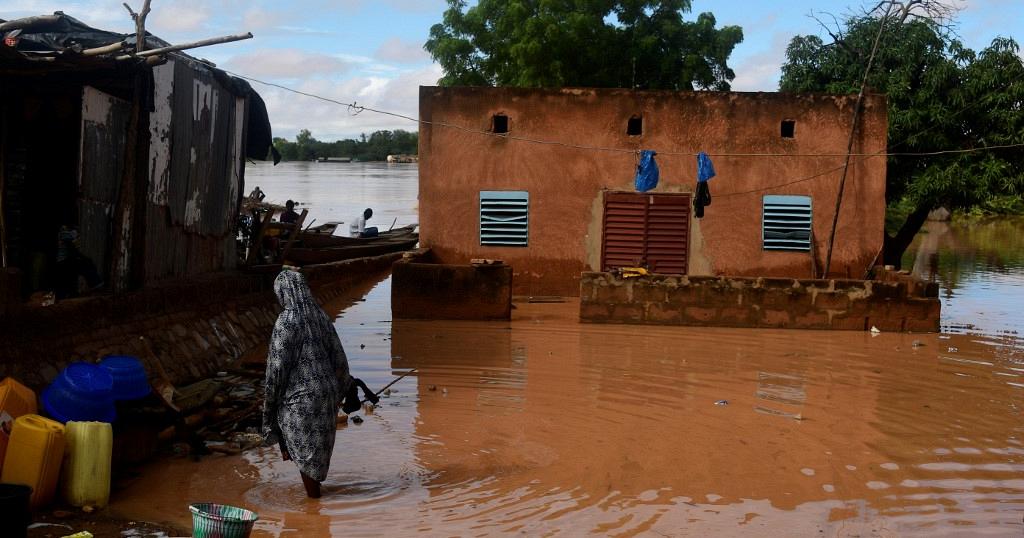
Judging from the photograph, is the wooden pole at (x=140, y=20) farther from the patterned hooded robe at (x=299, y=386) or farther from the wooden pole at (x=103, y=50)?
the patterned hooded robe at (x=299, y=386)

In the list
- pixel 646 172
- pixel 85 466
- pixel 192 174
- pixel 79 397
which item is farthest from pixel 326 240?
pixel 85 466

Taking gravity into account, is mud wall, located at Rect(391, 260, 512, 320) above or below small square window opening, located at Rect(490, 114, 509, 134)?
below

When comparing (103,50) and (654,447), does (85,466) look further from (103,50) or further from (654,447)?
(654,447)

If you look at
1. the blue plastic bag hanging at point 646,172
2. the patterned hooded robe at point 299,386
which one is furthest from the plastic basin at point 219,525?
the blue plastic bag hanging at point 646,172

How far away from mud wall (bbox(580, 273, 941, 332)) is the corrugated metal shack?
6.43 m

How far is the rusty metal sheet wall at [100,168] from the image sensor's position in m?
11.0

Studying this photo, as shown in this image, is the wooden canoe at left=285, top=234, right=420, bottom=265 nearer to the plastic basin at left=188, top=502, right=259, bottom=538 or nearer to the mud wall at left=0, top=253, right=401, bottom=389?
the mud wall at left=0, top=253, right=401, bottom=389

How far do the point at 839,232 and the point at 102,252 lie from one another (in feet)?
43.0

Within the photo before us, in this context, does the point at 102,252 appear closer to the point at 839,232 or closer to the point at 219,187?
the point at 219,187

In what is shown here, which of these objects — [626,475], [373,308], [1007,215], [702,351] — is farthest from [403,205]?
[626,475]

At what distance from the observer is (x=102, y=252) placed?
38.1 ft

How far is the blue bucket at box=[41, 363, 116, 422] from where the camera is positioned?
7996mm

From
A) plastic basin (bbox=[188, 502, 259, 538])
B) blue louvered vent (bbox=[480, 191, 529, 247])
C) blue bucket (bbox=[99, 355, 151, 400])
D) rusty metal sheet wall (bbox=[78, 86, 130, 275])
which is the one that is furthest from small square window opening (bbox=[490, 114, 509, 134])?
plastic basin (bbox=[188, 502, 259, 538])

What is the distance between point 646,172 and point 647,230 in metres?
1.15
